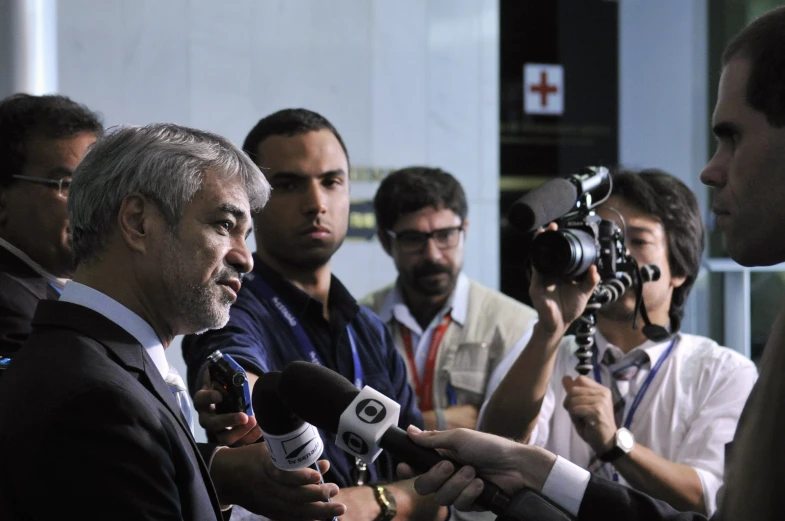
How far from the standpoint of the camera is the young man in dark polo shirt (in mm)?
2504

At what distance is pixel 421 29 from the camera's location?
5.84m

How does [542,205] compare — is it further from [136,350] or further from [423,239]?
[423,239]

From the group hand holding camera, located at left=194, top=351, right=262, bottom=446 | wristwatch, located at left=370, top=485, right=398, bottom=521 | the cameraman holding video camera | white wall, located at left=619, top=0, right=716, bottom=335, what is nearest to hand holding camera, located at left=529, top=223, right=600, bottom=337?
the cameraman holding video camera

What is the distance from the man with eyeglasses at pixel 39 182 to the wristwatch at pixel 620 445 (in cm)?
153

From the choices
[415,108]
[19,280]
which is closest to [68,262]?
[19,280]

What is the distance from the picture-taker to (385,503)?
237 centimetres

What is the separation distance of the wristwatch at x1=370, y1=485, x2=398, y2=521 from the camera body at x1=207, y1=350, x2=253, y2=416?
0.49 metres

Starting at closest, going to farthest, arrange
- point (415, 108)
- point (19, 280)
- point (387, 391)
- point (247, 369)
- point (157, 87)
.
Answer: point (247, 369) < point (19, 280) < point (387, 391) < point (157, 87) < point (415, 108)

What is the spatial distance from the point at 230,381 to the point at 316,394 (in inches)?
17.3

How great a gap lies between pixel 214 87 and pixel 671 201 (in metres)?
2.80

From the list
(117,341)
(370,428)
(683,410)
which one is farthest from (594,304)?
(117,341)

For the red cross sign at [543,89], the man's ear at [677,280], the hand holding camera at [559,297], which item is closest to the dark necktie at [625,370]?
the man's ear at [677,280]

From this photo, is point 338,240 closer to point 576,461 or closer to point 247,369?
point 247,369

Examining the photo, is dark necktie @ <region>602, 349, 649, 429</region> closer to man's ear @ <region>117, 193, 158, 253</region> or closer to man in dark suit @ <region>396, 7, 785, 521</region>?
man in dark suit @ <region>396, 7, 785, 521</region>
